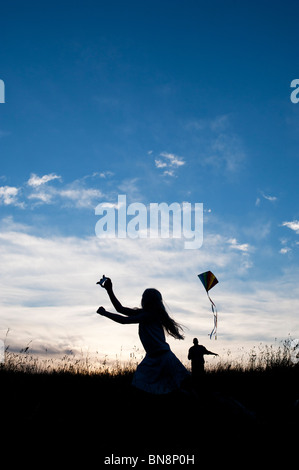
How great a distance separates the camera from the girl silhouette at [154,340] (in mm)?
4156

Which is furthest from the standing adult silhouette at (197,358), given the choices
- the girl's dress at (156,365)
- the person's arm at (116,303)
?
the person's arm at (116,303)

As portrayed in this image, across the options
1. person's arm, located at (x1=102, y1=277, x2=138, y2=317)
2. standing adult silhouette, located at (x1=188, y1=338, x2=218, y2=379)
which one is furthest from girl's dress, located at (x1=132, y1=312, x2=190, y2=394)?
standing adult silhouette, located at (x1=188, y1=338, x2=218, y2=379)

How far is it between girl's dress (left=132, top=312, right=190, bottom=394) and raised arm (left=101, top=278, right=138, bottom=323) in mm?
186

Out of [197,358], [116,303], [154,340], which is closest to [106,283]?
[116,303]

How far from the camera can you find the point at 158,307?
14.5ft

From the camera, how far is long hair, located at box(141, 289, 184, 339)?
440 centimetres

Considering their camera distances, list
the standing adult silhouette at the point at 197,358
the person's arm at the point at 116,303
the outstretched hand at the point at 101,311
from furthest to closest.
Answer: the standing adult silhouette at the point at 197,358 < the person's arm at the point at 116,303 < the outstretched hand at the point at 101,311

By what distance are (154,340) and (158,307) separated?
388 mm

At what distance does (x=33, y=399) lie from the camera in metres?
5.92

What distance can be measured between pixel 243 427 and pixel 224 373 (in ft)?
15.5

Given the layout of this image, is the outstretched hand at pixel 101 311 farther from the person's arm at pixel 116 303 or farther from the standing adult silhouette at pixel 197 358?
the standing adult silhouette at pixel 197 358

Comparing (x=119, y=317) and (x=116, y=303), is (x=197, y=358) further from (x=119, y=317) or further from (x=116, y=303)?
(x=119, y=317)
